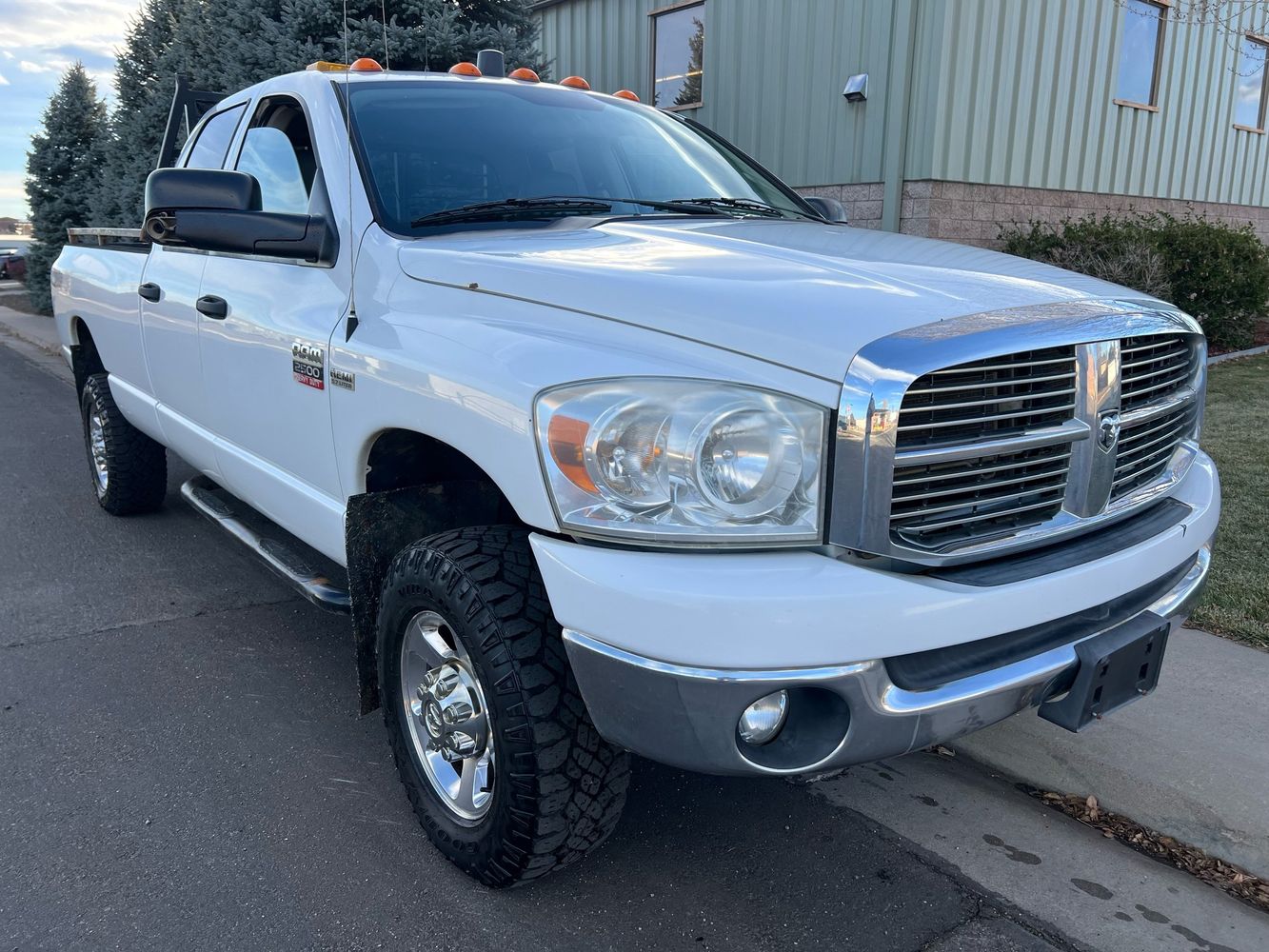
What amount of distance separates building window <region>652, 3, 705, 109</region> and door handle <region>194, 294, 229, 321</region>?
29.1 ft

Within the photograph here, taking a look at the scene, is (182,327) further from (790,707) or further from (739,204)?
(790,707)

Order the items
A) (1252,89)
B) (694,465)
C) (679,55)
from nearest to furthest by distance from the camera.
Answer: (694,465), (679,55), (1252,89)

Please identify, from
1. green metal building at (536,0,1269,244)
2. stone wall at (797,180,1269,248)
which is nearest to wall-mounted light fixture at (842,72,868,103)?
green metal building at (536,0,1269,244)

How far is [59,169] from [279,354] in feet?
56.5

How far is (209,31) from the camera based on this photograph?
37.5 feet

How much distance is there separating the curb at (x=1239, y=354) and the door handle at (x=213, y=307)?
858cm

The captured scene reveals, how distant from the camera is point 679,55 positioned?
11906mm

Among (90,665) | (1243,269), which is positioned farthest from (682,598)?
(1243,269)

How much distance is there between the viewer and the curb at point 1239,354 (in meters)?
9.33

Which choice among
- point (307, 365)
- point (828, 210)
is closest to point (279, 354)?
point (307, 365)

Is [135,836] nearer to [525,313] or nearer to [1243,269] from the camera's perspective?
[525,313]

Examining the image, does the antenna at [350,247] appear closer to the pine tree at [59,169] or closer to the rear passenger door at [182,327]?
the rear passenger door at [182,327]

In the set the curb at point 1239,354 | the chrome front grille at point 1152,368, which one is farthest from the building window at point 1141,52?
the chrome front grille at point 1152,368

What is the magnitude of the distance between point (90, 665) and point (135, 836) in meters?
1.28
